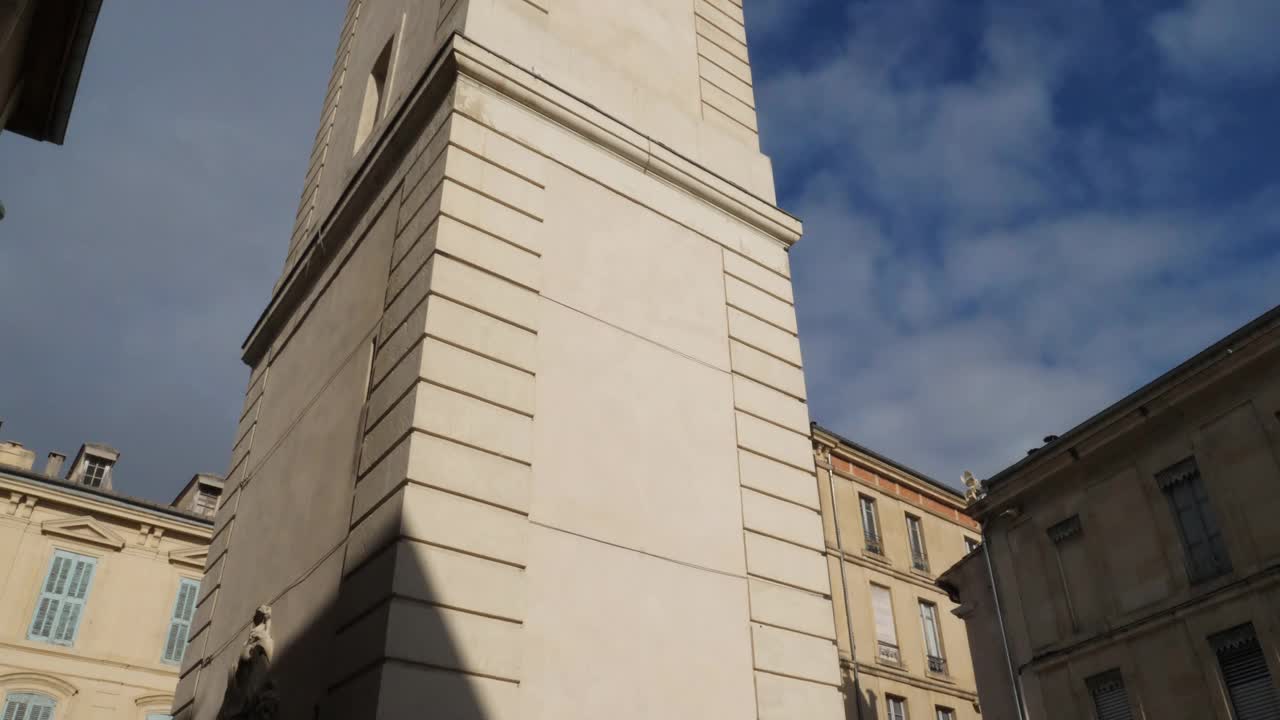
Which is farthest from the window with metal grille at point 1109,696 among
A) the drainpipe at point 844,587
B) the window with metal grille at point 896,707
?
the window with metal grille at point 896,707

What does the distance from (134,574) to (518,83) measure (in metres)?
26.3

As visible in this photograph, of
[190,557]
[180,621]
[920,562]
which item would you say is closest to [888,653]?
[920,562]

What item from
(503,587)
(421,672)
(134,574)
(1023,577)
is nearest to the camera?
(421,672)

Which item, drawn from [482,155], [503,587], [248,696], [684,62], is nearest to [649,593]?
[503,587]

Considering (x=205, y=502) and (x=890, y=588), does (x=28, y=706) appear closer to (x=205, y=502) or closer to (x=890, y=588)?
(x=205, y=502)

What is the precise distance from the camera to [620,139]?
10.5 m

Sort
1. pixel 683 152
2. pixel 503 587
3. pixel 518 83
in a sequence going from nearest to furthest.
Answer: pixel 503 587, pixel 518 83, pixel 683 152

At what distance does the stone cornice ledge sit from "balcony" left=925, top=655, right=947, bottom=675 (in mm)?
28341

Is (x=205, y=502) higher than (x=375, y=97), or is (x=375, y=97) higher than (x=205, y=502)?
(x=205, y=502)

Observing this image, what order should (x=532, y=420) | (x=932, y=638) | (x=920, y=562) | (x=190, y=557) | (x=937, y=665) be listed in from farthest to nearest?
(x=920, y=562) < (x=932, y=638) < (x=937, y=665) < (x=190, y=557) < (x=532, y=420)

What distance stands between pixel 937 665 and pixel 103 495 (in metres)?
28.6

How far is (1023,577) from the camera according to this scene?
2508 centimetres

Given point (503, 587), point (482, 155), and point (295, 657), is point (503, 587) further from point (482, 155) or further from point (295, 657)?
point (482, 155)

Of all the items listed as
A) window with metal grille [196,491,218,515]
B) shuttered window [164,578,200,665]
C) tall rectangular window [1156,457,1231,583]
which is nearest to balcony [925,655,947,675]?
tall rectangular window [1156,457,1231,583]
